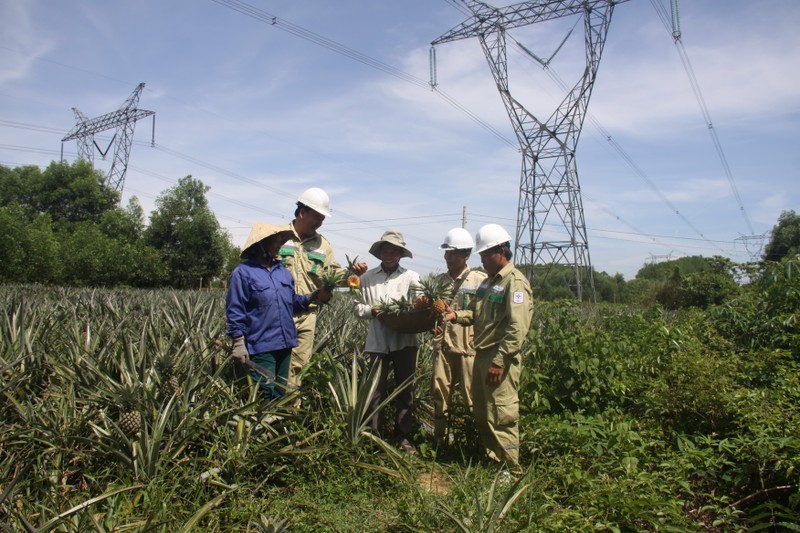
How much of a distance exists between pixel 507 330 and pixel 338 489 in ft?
5.18

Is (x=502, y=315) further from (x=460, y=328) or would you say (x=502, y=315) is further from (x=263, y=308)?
(x=263, y=308)

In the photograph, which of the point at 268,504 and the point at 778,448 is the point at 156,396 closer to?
the point at 268,504

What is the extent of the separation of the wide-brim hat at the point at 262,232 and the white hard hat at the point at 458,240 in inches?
56.2

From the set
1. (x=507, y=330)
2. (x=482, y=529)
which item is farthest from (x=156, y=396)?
(x=507, y=330)

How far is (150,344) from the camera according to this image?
454cm

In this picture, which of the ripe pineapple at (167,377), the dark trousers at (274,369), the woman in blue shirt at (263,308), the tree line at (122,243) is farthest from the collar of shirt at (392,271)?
the tree line at (122,243)

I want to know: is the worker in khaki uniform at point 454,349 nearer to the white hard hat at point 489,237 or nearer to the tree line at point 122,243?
the white hard hat at point 489,237

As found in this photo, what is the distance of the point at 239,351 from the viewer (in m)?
3.72

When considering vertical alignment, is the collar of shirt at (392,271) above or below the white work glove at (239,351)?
above

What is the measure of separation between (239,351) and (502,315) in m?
1.90

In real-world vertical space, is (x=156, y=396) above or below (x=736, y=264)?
below

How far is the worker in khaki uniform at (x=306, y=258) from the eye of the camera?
13.9 ft

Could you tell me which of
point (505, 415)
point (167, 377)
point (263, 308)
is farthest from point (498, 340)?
point (167, 377)

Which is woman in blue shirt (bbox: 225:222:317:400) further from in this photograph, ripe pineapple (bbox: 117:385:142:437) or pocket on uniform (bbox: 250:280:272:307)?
ripe pineapple (bbox: 117:385:142:437)
